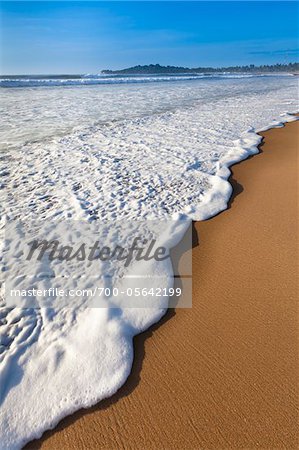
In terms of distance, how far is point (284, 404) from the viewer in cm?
173

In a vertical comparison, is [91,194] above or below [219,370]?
above

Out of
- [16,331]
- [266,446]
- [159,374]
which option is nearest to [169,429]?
[159,374]

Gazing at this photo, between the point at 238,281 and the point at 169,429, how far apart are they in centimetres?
131

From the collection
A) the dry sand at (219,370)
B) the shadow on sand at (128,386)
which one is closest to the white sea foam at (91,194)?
the shadow on sand at (128,386)

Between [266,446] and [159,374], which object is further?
[159,374]

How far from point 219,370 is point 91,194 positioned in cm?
297

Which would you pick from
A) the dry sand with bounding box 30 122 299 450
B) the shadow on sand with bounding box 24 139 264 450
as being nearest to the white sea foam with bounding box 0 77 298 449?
the shadow on sand with bounding box 24 139 264 450

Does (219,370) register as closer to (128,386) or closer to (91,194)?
(128,386)

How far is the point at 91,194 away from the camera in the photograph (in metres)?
4.29

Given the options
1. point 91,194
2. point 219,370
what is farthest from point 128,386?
point 91,194

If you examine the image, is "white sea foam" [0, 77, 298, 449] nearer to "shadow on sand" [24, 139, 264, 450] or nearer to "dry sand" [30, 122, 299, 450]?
"shadow on sand" [24, 139, 264, 450]

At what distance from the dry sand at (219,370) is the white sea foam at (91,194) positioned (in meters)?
0.14

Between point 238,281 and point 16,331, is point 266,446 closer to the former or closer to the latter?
point 238,281

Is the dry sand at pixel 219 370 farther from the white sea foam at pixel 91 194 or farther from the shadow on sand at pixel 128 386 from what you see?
the white sea foam at pixel 91 194
